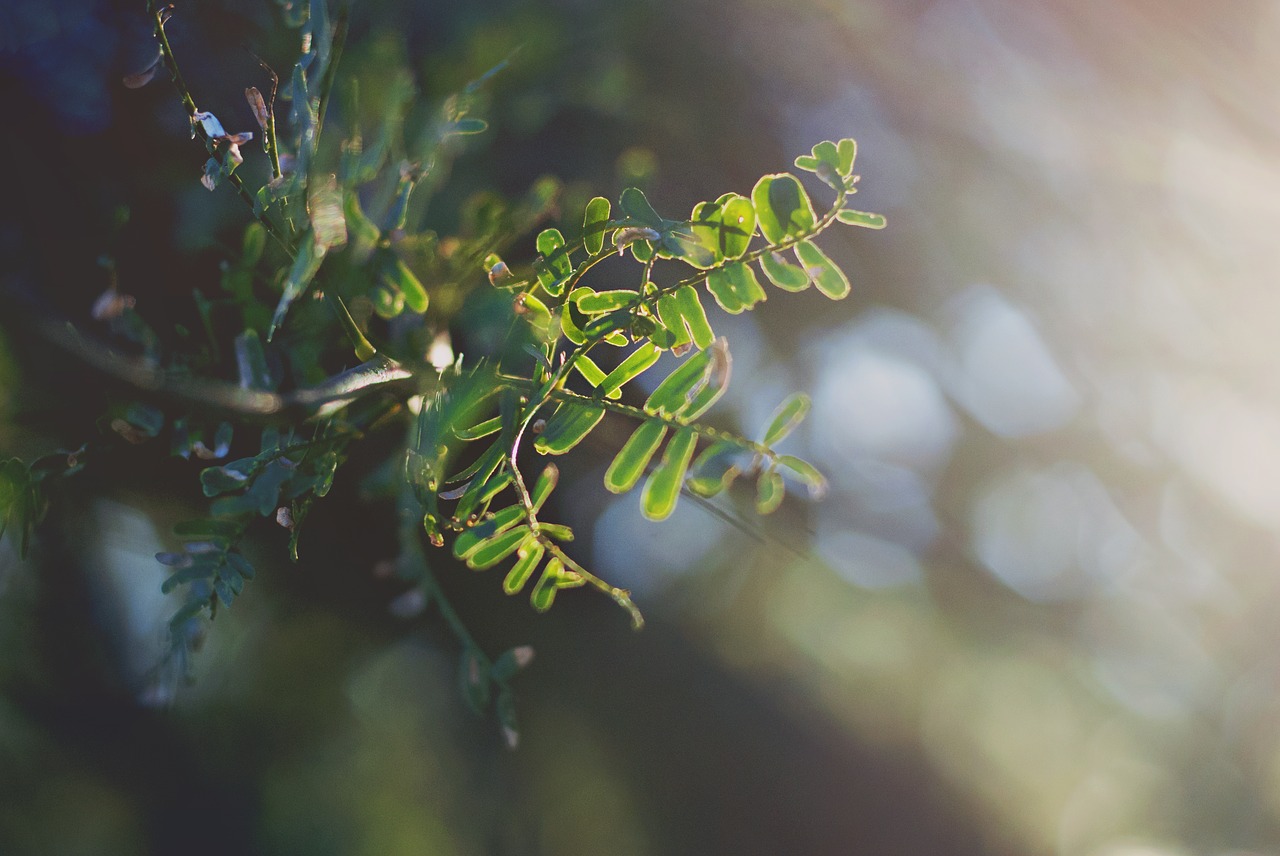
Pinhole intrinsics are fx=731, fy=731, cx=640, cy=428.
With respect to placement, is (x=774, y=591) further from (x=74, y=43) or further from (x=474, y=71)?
(x=74, y=43)

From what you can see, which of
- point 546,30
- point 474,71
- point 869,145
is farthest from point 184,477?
point 869,145

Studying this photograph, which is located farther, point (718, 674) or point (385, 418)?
point (718, 674)

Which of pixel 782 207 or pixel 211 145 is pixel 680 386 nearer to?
pixel 782 207

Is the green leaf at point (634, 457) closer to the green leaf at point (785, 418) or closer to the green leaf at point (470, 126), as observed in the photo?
the green leaf at point (785, 418)

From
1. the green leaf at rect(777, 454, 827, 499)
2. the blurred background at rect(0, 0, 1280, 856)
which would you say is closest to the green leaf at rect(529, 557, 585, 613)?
the green leaf at rect(777, 454, 827, 499)

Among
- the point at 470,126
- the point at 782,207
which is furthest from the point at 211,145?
the point at 782,207

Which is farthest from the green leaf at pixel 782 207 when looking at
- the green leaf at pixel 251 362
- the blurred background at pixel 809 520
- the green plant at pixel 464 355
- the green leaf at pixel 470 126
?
the blurred background at pixel 809 520

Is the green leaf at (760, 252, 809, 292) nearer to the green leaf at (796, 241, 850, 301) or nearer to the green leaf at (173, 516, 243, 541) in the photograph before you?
the green leaf at (796, 241, 850, 301)
